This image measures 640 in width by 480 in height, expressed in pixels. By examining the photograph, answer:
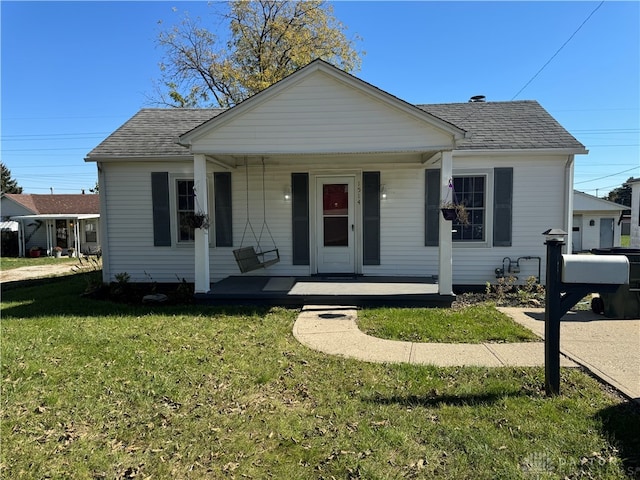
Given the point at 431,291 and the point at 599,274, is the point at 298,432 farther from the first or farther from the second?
the point at 431,291

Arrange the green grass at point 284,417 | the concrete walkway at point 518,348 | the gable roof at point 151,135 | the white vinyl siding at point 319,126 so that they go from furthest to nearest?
the gable roof at point 151,135, the white vinyl siding at point 319,126, the concrete walkway at point 518,348, the green grass at point 284,417

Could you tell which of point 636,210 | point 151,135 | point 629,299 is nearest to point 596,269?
point 629,299

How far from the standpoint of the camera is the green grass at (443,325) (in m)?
5.29

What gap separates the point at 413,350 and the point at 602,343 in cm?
242

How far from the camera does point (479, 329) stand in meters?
5.63

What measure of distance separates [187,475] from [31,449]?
123cm

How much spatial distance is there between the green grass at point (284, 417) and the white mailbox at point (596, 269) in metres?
1.04

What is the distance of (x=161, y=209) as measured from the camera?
9031mm

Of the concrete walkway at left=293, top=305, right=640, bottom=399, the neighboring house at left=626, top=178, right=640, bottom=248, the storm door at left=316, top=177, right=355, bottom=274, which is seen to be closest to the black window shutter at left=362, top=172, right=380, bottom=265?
the storm door at left=316, top=177, right=355, bottom=274

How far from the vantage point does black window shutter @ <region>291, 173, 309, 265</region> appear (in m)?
8.85

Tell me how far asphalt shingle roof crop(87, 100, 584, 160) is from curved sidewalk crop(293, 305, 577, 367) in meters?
4.73

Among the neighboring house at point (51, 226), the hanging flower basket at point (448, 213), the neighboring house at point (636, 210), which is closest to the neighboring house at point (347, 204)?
the hanging flower basket at point (448, 213)

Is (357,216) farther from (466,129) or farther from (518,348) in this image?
(518,348)

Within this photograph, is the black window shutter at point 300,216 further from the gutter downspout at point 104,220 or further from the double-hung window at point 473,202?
the gutter downspout at point 104,220
